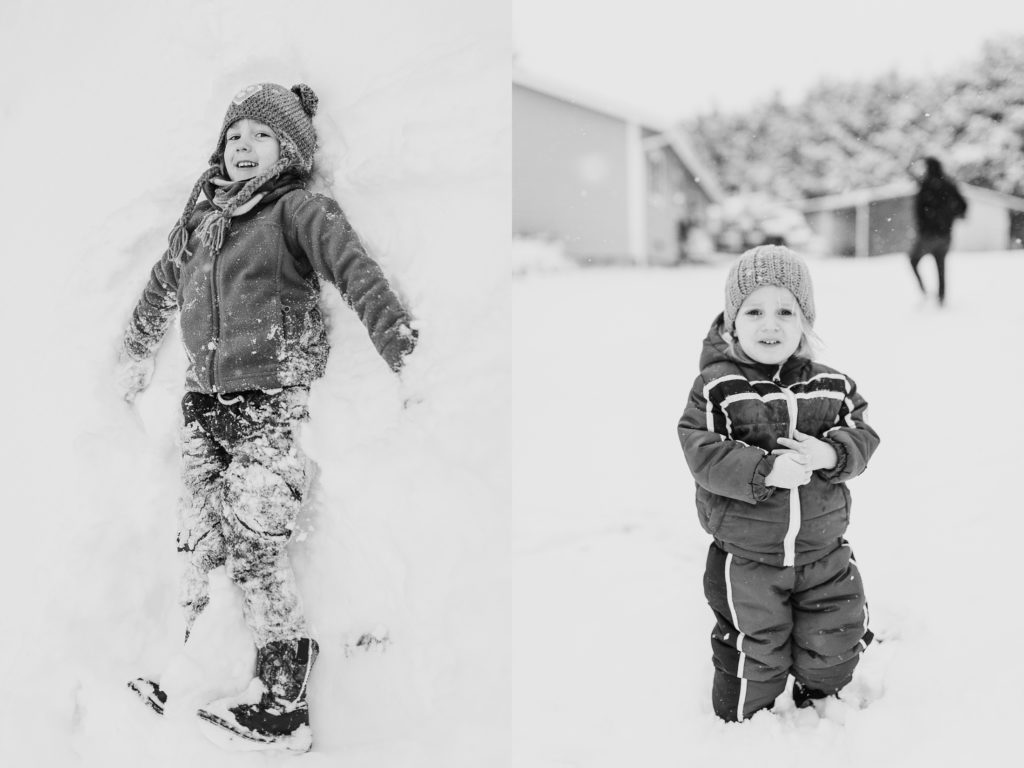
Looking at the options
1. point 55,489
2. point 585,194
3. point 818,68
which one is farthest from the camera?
point 585,194

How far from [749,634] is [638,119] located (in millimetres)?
1758

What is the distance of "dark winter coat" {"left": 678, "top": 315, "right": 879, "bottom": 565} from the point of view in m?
1.30

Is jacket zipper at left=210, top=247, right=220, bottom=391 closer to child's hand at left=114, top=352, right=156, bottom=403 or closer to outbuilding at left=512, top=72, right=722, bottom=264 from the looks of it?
child's hand at left=114, top=352, right=156, bottom=403

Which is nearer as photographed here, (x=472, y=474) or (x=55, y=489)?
(x=472, y=474)

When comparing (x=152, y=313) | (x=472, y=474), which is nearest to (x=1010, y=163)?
(x=472, y=474)

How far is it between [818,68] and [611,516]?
1.43m

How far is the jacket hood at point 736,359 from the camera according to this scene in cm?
136

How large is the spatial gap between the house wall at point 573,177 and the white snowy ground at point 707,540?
0.63 m

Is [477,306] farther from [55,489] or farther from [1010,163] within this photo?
[1010,163]

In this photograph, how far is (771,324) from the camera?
133 centimetres

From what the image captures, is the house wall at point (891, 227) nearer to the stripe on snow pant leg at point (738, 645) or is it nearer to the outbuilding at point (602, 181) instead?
the outbuilding at point (602, 181)

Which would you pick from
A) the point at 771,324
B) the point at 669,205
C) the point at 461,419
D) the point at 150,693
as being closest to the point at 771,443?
the point at 771,324

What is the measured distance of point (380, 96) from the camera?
66.7 inches

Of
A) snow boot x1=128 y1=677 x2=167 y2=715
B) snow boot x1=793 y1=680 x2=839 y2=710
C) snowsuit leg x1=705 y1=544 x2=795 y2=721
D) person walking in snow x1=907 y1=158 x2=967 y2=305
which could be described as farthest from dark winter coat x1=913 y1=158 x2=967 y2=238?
snow boot x1=128 y1=677 x2=167 y2=715
